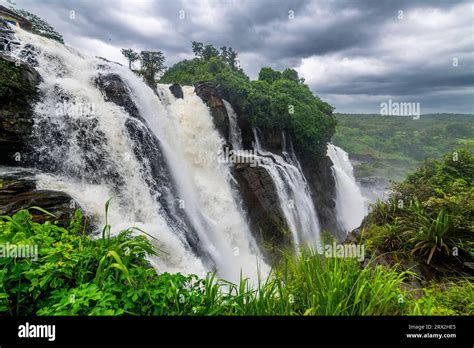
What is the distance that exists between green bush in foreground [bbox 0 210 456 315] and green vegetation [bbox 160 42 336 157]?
11.8 metres

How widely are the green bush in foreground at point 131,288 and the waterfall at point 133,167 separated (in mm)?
3020

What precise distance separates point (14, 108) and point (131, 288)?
7037 millimetres

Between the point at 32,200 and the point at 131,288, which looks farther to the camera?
the point at 32,200

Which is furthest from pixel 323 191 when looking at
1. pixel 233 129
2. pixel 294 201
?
pixel 233 129

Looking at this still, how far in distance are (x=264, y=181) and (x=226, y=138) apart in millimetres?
2949

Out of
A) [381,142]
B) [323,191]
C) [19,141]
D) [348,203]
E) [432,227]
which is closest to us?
[432,227]

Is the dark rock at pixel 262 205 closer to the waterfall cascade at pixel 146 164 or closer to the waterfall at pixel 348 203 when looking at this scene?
the waterfall cascade at pixel 146 164

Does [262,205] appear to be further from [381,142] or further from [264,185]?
[381,142]

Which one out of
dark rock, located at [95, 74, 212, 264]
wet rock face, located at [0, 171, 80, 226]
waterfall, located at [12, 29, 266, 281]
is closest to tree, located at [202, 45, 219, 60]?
waterfall, located at [12, 29, 266, 281]

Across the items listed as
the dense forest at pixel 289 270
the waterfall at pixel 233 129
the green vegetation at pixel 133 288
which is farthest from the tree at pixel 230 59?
the green vegetation at pixel 133 288

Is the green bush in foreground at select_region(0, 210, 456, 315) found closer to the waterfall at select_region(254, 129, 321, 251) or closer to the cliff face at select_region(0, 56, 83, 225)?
the cliff face at select_region(0, 56, 83, 225)

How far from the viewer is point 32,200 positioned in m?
4.51

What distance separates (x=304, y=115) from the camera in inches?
625

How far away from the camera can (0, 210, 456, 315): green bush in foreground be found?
167cm
